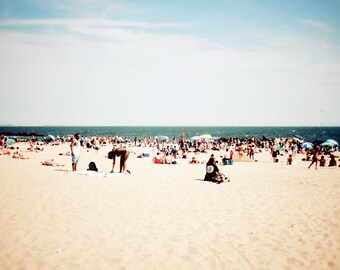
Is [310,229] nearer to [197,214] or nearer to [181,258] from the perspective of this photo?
[197,214]

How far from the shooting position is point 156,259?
4949mm

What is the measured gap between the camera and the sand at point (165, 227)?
195 inches

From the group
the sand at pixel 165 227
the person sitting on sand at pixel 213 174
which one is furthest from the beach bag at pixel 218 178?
the sand at pixel 165 227

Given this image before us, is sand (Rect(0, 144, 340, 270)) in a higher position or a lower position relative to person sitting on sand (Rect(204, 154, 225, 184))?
lower

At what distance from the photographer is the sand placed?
4.94m

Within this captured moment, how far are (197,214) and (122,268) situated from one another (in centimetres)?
343

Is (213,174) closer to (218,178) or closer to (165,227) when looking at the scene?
(218,178)

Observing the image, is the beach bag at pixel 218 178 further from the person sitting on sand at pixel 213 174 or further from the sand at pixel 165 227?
the sand at pixel 165 227

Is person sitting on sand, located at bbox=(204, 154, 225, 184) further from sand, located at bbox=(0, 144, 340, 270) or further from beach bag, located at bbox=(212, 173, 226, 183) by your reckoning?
sand, located at bbox=(0, 144, 340, 270)

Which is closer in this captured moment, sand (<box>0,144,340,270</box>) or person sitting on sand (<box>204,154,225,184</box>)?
sand (<box>0,144,340,270</box>)

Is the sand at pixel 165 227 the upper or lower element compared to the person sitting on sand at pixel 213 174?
lower

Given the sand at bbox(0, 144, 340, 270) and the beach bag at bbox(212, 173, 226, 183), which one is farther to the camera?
the beach bag at bbox(212, 173, 226, 183)

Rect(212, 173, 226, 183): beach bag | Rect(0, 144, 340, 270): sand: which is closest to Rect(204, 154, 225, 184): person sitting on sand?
Rect(212, 173, 226, 183): beach bag

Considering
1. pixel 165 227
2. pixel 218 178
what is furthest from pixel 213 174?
pixel 165 227
